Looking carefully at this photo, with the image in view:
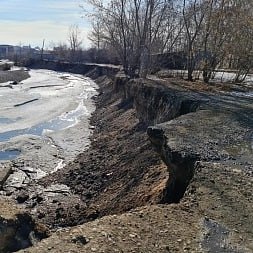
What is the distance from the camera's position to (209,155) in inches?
314

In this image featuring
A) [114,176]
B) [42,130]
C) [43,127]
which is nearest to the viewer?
[114,176]

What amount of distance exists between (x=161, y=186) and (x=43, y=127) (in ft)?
56.2

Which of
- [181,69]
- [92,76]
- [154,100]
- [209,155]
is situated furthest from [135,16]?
[92,76]

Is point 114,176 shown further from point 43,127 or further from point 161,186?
point 43,127

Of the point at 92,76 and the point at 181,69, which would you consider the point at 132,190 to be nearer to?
the point at 181,69

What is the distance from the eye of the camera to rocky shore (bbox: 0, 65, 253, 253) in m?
5.10

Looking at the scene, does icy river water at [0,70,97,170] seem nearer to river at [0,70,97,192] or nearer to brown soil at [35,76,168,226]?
river at [0,70,97,192]

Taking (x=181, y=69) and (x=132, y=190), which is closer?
(x=132, y=190)

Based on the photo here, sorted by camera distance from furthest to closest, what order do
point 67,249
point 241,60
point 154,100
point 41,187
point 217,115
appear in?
point 241,60 → point 154,100 → point 41,187 → point 217,115 → point 67,249

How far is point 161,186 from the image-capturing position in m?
9.54

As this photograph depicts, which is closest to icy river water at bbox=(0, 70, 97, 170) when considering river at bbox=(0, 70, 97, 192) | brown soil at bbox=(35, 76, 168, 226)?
river at bbox=(0, 70, 97, 192)

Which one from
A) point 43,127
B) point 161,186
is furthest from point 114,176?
point 43,127

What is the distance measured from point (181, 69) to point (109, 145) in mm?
17566

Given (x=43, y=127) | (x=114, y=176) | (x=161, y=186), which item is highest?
(x=161, y=186)
